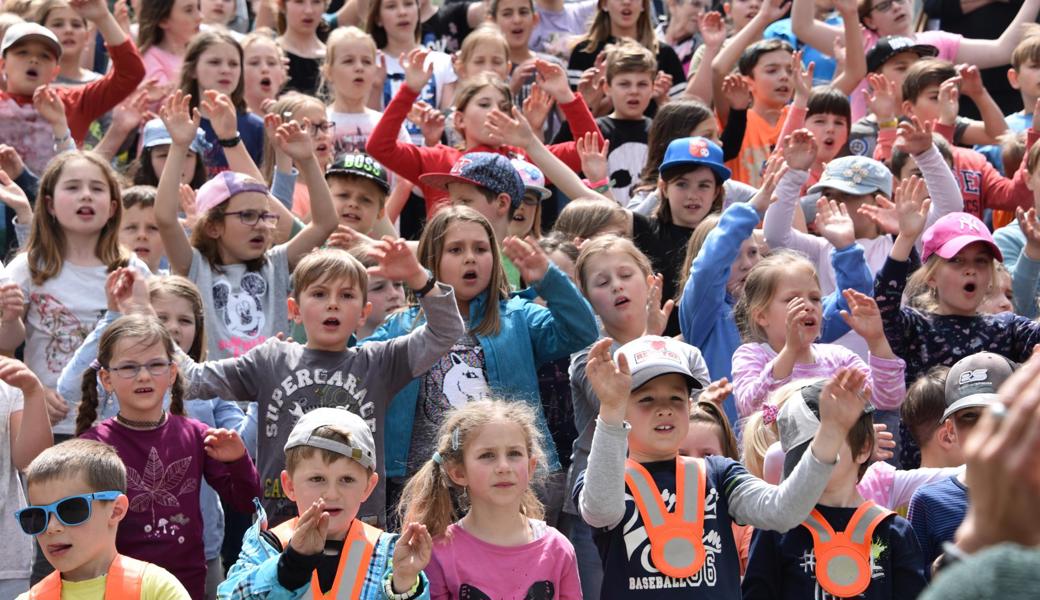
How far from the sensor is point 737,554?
494cm

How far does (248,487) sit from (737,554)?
1.77 meters

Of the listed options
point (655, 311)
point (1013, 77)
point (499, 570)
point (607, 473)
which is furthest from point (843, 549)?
point (1013, 77)

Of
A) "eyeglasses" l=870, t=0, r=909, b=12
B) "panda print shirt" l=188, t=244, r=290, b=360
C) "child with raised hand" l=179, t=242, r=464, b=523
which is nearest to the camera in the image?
"child with raised hand" l=179, t=242, r=464, b=523

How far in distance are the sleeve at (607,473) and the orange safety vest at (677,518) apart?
0.16m

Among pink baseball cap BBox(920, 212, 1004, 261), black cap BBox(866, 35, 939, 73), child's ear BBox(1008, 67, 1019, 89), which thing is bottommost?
pink baseball cap BBox(920, 212, 1004, 261)

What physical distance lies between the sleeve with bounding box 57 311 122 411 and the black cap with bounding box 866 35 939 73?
6.10m

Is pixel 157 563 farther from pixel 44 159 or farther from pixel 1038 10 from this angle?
pixel 1038 10

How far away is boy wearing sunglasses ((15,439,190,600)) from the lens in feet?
15.5

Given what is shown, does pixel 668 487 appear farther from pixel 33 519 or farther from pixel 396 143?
pixel 396 143

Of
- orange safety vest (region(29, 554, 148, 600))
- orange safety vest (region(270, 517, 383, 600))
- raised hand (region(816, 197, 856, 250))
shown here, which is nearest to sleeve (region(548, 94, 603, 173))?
raised hand (region(816, 197, 856, 250))

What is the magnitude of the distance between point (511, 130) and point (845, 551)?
375 cm

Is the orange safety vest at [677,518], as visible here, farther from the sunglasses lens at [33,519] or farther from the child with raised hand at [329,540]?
the sunglasses lens at [33,519]

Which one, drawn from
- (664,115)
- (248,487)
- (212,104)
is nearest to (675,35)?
(664,115)

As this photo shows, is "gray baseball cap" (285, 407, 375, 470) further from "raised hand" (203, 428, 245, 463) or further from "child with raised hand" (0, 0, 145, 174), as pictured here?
"child with raised hand" (0, 0, 145, 174)
